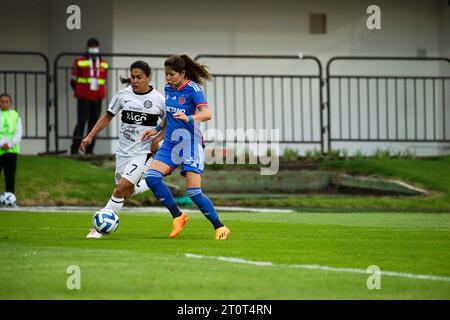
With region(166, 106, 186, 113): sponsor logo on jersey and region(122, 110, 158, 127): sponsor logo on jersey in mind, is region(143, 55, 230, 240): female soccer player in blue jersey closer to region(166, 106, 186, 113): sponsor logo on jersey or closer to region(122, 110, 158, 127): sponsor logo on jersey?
region(166, 106, 186, 113): sponsor logo on jersey

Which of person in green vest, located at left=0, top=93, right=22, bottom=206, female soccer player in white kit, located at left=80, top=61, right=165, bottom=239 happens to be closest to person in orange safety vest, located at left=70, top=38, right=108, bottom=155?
person in green vest, located at left=0, top=93, right=22, bottom=206

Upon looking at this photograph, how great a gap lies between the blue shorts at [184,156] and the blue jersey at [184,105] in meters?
0.07

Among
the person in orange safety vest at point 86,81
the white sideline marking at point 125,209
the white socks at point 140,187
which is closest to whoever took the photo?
the white socks at point 140,187

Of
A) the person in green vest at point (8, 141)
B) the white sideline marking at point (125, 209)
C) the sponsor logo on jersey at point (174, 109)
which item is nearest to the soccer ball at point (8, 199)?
the person in green vest at point (8, 141)

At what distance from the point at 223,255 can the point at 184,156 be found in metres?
2.46

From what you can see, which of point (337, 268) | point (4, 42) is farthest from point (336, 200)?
point (337, 268)

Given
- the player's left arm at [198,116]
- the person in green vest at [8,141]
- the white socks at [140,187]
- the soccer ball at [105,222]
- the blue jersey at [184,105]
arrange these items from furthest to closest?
the person in green vest at [8,141]
the white socks at [140,187]
the blue jersey at [184,105]
the soccer ball at [105,222]
the player's left arm at [198,116]

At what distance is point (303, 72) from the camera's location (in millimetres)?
27109

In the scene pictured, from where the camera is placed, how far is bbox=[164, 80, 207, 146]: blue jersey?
1311 centimetres

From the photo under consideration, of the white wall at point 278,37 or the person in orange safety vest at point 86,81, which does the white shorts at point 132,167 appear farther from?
the white wall at point 278,37

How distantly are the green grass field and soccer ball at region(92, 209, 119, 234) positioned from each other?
167 millimetres

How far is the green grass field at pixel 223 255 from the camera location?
8336 mm
